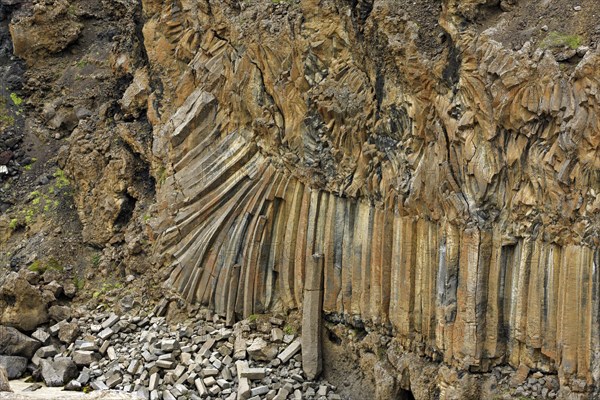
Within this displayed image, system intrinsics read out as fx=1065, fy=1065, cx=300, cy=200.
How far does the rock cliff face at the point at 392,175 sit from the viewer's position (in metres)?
19.6

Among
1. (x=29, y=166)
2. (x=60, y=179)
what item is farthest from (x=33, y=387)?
(x=29, y=166)

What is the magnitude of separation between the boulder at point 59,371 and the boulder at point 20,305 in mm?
2003

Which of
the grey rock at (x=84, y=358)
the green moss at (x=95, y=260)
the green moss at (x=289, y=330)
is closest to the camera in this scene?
the green moss at (x=289, y=330)

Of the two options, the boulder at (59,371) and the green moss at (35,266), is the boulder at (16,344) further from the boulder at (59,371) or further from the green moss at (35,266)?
the green moss at (35,266)

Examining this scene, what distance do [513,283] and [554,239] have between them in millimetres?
1413

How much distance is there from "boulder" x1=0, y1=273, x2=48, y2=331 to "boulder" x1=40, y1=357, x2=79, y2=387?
2.00 m

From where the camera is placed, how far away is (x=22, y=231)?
3319 cm

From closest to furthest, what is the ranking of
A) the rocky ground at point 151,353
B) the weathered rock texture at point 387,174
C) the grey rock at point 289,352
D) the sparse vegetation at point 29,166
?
the weathered rock texture at point 387,174 < the rocky ground at point 151,353 < the grey rock at point 289,352 < the sparse vegetation at point 29,166

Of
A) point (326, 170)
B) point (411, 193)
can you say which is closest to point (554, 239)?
point (411, 193)

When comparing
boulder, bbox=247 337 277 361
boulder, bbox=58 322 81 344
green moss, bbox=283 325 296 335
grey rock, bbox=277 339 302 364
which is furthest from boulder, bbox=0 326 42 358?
grey rock, bbox=277 339 302 364

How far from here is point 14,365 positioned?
2753cm

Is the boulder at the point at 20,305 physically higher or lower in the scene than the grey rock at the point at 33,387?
higher

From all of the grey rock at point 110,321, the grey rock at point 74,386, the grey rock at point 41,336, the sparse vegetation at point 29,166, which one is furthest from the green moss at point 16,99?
the grey rock at point 74,386

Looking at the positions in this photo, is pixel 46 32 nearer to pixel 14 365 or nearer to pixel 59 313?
pixel 59 313
